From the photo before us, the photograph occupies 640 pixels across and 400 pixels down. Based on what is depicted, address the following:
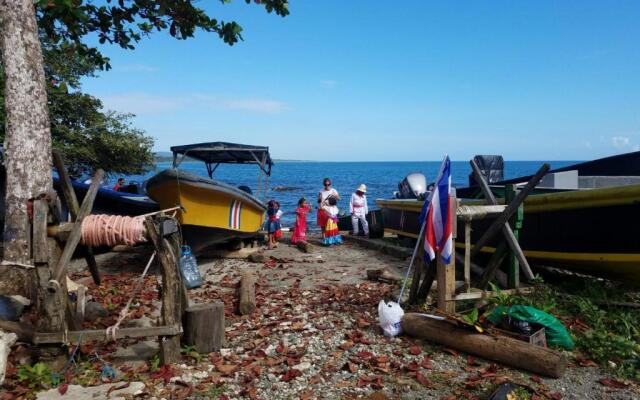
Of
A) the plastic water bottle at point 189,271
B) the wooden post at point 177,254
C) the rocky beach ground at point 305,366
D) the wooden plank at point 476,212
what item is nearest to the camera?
the rocky beach ground at point 305,366

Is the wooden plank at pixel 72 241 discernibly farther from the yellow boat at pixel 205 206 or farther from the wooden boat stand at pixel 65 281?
the yellow boat at pixel 205 206

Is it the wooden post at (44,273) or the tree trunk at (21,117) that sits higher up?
the tree trunk at (21,117)

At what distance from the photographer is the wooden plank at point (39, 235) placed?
173 inches

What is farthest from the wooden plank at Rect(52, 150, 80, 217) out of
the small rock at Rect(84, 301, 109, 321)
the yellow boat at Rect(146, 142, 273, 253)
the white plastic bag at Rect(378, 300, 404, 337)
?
the white plastic bag at Rect(378, 300, 404, 337)

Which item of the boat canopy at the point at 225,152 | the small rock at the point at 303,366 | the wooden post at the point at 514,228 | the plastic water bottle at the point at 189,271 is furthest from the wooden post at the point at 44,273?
the boat canopy at the point at 225,152

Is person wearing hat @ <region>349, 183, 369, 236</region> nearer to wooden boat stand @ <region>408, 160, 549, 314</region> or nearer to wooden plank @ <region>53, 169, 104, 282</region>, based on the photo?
wooden boat stand @ <region>408, 160, 549, 314</region>

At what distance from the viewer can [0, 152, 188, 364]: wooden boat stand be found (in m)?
4.42

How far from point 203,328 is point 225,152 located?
8.64 m

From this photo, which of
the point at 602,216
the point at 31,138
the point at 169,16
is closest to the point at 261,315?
the point at 31,138

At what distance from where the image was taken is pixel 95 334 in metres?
4.52

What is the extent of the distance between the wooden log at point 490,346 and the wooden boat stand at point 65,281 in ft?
9.03

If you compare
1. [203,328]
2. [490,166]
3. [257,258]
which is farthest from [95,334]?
[490,166]

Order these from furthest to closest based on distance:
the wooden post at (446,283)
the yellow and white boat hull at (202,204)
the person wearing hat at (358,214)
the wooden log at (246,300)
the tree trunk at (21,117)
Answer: the person wearing hat at (358,214) → the yellow and white boat hull at (202,204) → the wooden log at (246,300) → the tree trunk at (21,117) → the wooden post at (446,283)

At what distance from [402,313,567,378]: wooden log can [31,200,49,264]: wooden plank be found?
4.03 m
